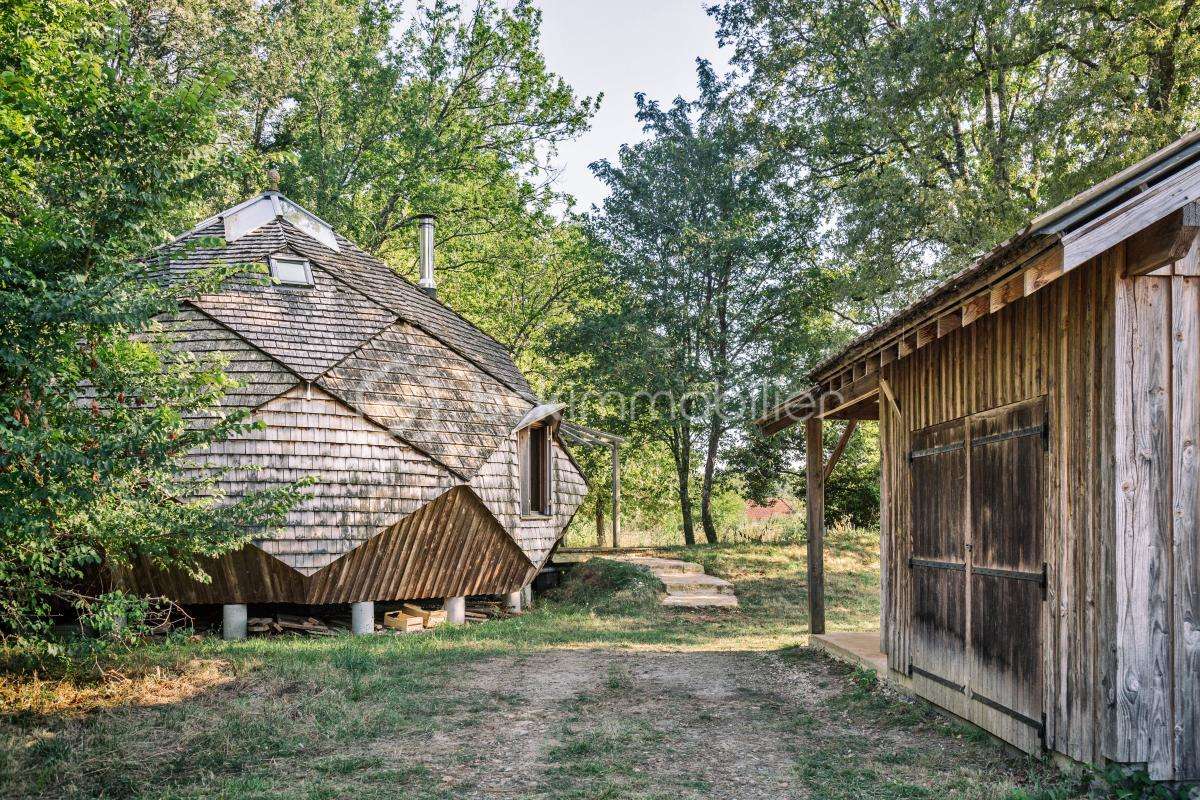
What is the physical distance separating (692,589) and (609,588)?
1526mm

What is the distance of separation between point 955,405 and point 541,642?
6.42m

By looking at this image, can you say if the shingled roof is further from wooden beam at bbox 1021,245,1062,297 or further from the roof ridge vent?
wooden beam at bbox 1021,245,1062,297

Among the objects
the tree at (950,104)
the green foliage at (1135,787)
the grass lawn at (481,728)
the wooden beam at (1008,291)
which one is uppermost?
the tree at (950,104)

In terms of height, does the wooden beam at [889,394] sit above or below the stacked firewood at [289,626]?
above

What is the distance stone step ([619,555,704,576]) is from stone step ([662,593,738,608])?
1.35 metres

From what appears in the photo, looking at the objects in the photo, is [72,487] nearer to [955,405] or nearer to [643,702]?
[643,702]

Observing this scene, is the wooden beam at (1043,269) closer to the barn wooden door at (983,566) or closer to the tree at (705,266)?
the barn wooden door at (983,566)

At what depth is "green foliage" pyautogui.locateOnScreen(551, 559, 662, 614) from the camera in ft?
47.6

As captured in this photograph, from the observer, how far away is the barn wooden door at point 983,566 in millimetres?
5434

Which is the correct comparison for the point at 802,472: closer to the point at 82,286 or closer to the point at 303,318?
the point at 303,318

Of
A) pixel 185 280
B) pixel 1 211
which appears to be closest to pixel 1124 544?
pixel 185 280

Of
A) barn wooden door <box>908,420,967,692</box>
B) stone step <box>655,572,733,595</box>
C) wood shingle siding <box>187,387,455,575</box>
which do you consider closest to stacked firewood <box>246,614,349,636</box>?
wood shingle siding <box>187,387,455,575</box>

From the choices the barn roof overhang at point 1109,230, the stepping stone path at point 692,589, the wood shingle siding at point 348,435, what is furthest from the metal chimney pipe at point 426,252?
the barn roof overhang at point 1109,230

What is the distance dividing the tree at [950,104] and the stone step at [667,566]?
6.63 metres
